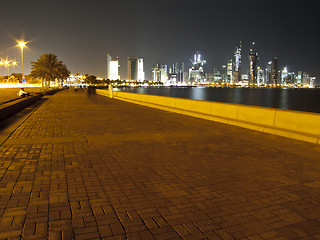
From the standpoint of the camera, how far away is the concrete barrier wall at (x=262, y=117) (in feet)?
30.9

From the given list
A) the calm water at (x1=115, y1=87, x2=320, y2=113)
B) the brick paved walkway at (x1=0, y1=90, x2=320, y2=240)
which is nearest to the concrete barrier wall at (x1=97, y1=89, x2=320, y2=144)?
the brick paved walkway at (x1=0, y1=90, x2=320, y2=240)

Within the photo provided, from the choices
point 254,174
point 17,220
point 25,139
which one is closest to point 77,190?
point 17,220

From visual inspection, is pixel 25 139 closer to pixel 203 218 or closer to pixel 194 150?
pixel 194 150

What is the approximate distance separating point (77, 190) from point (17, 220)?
47.4 inches

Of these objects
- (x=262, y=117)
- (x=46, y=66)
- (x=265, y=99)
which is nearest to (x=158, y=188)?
(x=262, y=117)

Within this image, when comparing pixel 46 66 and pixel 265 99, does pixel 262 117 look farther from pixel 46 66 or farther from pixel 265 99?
pixel 265 99

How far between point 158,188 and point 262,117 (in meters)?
7.44

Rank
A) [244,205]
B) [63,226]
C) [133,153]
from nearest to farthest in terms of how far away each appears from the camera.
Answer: [63,226] < [244,205] < [133,153]

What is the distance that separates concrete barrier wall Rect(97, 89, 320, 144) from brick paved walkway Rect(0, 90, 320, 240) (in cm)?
75

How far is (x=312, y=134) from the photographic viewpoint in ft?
30.3

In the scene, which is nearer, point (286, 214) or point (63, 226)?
point (63, 226)

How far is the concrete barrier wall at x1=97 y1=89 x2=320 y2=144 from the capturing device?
941 cm

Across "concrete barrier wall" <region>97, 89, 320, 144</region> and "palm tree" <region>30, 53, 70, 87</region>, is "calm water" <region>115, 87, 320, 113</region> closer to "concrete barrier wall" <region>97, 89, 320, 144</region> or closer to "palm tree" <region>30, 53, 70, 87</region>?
"palm tree" <region>30, 53, 70, 87</region>

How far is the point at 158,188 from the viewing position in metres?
5.11
